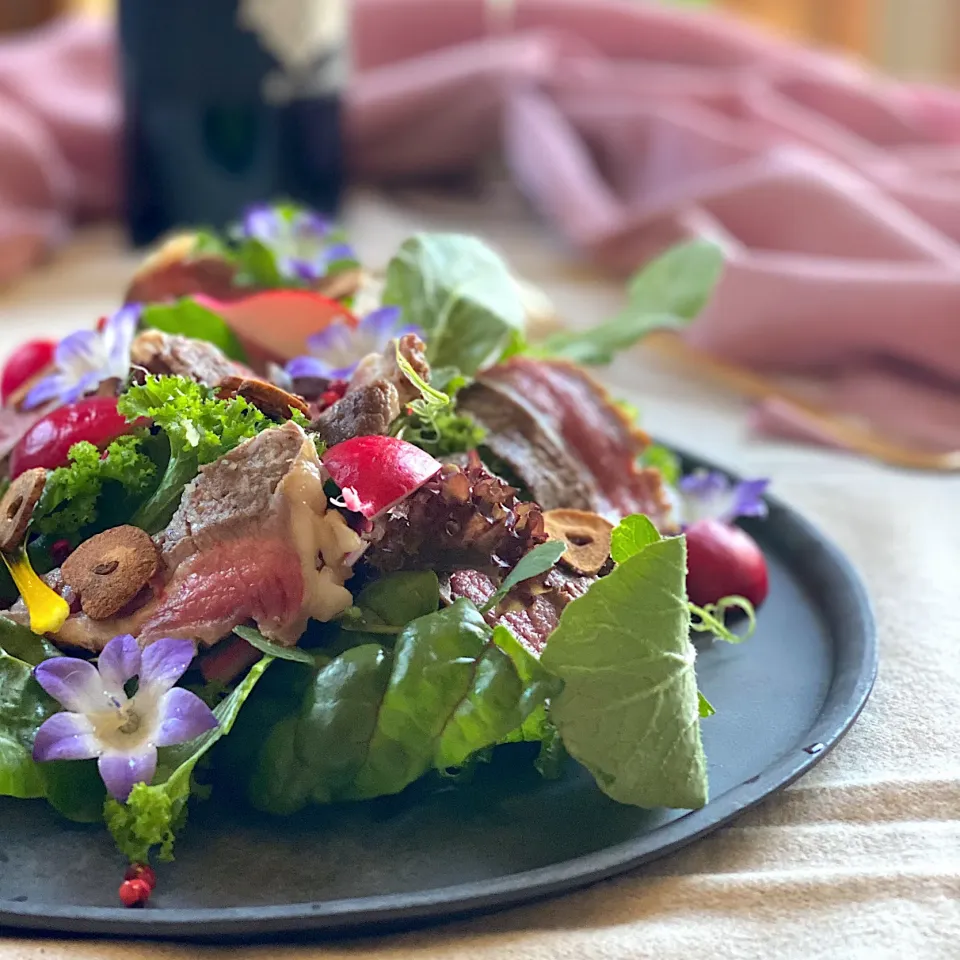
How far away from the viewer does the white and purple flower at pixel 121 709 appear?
648 mm

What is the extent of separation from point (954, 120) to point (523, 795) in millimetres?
1624

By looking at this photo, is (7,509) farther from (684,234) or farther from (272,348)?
(684,234)

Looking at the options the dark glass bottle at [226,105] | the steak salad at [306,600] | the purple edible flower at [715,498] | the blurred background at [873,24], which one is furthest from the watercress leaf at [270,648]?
the blurred background at [873,24]

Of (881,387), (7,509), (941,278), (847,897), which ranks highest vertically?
(7,509)

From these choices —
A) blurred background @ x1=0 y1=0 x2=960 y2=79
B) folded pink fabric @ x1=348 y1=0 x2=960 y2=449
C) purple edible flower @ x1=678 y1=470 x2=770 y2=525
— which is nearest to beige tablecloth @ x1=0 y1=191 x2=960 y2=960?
purple edible flower @ x1=678 y1=470 x2=770 y2=525

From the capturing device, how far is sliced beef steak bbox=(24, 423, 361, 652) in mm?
687

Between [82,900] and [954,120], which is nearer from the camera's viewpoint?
[82,900]

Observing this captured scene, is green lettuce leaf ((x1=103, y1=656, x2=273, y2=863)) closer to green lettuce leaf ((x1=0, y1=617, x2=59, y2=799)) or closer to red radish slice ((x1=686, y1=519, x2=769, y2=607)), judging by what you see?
green lettuce leaf ((x1=0, y1=617, x2=59, y2=799))

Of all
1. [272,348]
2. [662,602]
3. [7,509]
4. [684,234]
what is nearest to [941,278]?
[684,234]

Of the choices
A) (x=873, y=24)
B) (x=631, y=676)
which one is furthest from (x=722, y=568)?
(x=873, y=24)

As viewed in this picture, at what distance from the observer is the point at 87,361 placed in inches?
33.7

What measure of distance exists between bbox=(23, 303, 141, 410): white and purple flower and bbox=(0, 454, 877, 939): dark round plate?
268 mm

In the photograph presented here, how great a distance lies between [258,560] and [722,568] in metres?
0.32

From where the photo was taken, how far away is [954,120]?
6.55 ft
